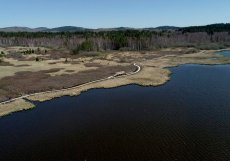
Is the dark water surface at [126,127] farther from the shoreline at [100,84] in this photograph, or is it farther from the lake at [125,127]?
the shoreline at [100,84]

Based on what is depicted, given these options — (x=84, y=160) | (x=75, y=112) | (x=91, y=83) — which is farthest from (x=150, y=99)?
(x=84, y=160)

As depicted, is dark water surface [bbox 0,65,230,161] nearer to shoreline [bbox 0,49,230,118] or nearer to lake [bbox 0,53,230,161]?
lake [bbox 0,53,230,161]

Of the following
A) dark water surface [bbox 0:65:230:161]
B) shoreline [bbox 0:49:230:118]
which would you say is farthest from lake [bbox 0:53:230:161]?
shoreline [bbox 0:49:230:118]

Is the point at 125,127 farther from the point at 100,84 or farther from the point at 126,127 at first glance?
the point at 100,84

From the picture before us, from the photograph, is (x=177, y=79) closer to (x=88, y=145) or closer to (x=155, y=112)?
(x=155, y=112)

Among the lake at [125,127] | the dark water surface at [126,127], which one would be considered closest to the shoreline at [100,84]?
the lake at [125,127]

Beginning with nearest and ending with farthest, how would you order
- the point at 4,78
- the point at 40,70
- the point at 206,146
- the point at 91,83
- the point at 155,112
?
the point at 206,146
the point at 155,112
the point at 91,83
the point at 4,78
the point at 40,70

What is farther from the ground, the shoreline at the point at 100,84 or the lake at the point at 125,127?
the shoreline at the point at 100,84

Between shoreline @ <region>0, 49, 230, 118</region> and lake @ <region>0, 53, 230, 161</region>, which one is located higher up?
shoreline @ <region>0, 49, 230, 118</region>
